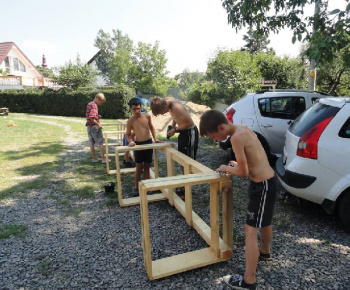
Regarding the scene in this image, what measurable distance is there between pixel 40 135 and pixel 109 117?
7.51m

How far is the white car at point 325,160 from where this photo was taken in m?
3.17

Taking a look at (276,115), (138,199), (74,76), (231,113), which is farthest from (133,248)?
(74,76)

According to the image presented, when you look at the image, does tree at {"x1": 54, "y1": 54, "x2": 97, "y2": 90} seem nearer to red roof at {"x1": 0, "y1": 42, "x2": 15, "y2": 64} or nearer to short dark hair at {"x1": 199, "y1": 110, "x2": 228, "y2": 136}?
red roof at {"x1": 0, "y1": 42, "x2": 15, "y2": 64}

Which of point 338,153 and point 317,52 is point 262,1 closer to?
point 317,52

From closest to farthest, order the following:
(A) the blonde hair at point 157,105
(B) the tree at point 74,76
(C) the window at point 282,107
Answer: (A) the blonde hair at point 157,105 < (C) the window at point 282,107 < (B) the tree at point 74,76

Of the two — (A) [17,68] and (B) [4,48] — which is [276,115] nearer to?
(B) [4,48]

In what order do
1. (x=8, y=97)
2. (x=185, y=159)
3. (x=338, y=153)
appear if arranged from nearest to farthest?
1. (x=338, y=153)
2. (x=185, y=159)
3. (x=8, y=97)

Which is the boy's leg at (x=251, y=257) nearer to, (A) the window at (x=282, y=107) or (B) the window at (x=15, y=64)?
(A) the window at (x=282, y=107)

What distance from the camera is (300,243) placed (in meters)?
3.17

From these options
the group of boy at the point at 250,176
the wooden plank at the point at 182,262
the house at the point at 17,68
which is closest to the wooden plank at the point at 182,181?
the group of boy at the point at 250,176

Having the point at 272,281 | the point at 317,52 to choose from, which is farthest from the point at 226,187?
the point at 317,52

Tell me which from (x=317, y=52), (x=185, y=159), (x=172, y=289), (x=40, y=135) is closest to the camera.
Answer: (x=172, y=289)

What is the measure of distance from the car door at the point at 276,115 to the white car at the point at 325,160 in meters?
2.14

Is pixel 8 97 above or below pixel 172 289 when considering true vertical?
above
